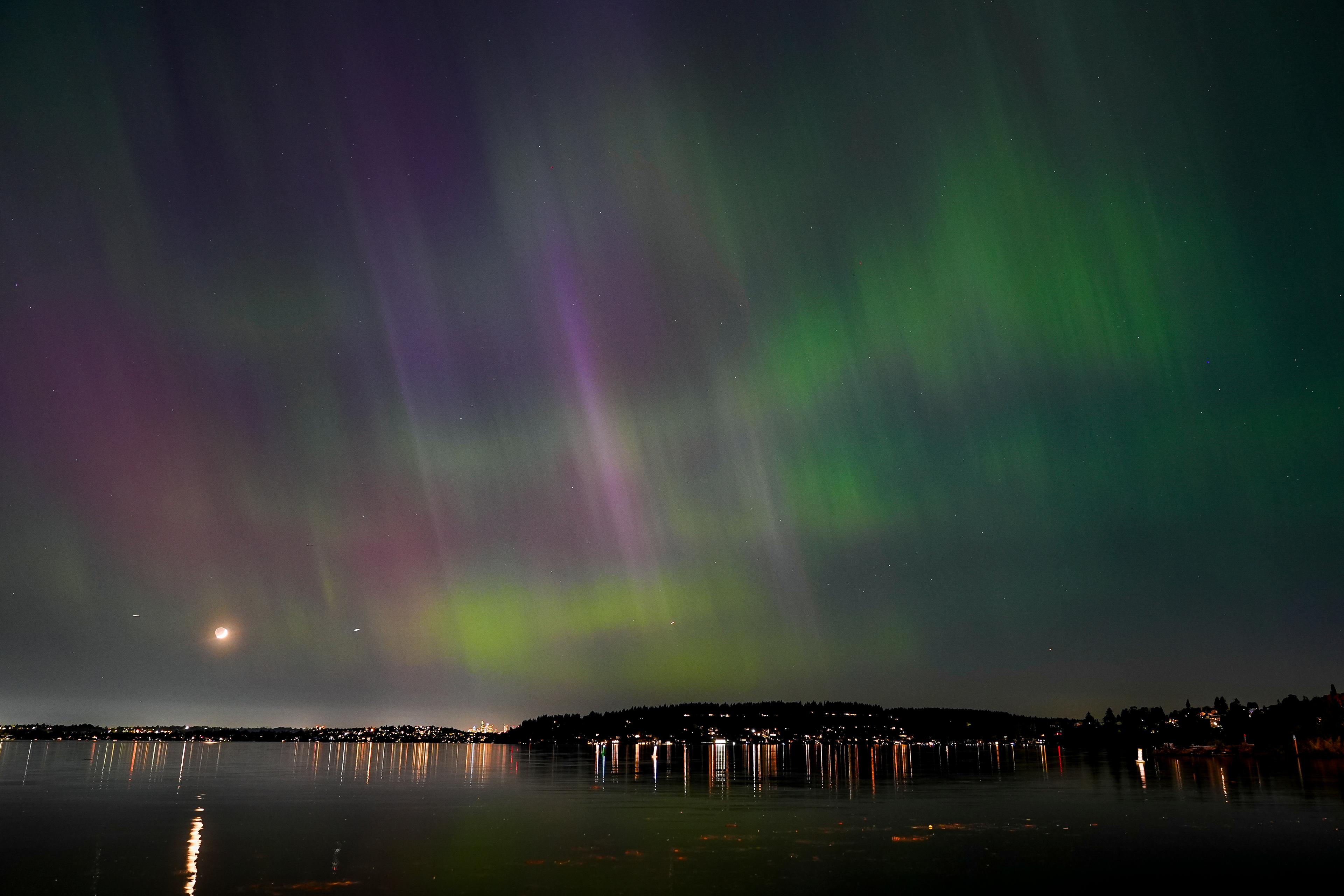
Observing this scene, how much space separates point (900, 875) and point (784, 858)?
5425mm

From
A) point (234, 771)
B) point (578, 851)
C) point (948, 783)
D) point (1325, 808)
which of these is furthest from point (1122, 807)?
point (234, 771)

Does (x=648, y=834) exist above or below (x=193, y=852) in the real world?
below

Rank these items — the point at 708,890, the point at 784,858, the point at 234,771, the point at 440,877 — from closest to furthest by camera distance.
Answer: the point at 708,890, the point at 440,877, the point at 784,858, the point at 234,771

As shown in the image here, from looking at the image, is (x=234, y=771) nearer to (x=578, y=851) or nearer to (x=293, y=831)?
(x=293, y=831)

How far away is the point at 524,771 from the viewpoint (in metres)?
133

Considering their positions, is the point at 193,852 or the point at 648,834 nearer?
the point at 193,852

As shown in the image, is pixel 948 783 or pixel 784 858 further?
pixel 948 783

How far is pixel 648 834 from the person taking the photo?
4897 cm

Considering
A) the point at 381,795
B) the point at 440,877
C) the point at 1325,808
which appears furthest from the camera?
the point at 381,795

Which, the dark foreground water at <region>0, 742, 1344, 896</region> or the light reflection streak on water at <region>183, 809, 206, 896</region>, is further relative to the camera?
the dark foreground water at <region>0, 742, 1344, 896</region>

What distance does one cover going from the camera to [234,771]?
125 metres

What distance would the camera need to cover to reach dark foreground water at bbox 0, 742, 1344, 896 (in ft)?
116

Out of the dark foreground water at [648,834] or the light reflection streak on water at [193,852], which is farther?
the dark foreground water at [648,834]

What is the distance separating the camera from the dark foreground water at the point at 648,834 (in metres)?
35.5
